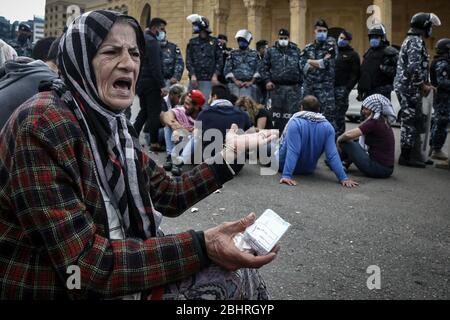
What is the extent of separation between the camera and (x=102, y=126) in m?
1.64

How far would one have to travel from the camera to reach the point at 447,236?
3758 millimetres

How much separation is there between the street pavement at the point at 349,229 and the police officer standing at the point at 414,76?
820 millimetres

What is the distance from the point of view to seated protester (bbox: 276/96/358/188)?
5.56 metres

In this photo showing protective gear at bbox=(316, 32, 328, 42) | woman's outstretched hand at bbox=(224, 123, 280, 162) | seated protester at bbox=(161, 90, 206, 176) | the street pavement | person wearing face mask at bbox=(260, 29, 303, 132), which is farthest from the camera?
person wearing face mask at bbox=(260, 29, 303, 132)

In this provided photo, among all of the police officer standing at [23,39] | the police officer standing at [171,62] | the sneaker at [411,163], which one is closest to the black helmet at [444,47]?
the sneaker at [411,163]

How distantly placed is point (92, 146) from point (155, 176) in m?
0.52

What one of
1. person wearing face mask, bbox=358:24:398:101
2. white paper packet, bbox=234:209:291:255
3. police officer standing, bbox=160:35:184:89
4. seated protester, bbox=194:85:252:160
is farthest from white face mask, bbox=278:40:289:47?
white paper packet, bbox=234:209:291:255

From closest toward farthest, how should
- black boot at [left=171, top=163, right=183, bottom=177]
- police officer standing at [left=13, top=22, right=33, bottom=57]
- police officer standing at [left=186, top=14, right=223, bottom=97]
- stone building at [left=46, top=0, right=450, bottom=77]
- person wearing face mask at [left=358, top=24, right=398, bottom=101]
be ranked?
black boot at [left=171, top=163, right=183, bottom=177] → person wearing face mask at [left=358, top=24, right=398, bottom=101] → police officer standing at [left=186, top=14, right=223, bottom=97] → police officer standing at [left=13, top=22, right=33, bottom=57] → stone building at [left=46, top=0, right=450, bottom=77]

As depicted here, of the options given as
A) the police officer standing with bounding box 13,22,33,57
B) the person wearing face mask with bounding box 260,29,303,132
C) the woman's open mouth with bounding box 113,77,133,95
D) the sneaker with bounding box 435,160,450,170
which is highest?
Answer: the police officer standing with bounding box 13,22,33,57

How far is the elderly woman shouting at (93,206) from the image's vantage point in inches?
53.1

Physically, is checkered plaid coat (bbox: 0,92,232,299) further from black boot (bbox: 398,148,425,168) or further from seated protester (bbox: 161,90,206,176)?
black boot (bbox: 398,148,425,168)

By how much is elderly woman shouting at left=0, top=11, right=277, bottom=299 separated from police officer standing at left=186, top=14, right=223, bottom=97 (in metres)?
7.18

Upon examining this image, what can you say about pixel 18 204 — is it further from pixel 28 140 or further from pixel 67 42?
pixel 67 42

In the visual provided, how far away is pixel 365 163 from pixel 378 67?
213cm
